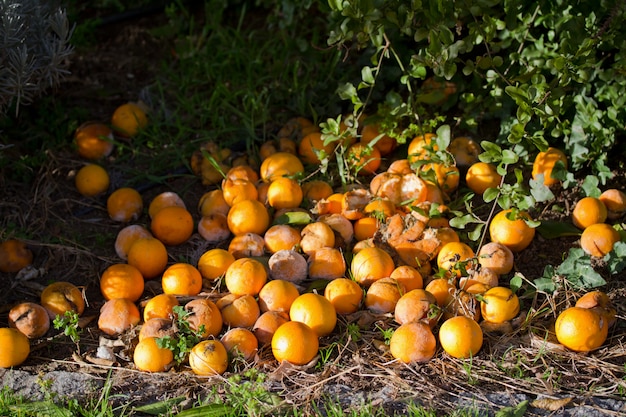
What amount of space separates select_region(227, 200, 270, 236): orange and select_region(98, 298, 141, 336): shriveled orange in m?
0.68

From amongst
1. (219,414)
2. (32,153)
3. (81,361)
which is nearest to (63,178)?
(32,153)

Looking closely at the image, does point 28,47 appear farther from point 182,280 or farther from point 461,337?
point 461,337

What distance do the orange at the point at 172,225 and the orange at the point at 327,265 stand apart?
72cm

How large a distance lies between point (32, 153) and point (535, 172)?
2846mm

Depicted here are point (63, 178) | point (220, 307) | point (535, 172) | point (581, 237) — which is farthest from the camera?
point (63, 178)

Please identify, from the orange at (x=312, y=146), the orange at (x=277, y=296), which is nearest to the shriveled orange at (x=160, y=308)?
the orange at (x=277, y=296)

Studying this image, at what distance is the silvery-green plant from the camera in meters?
3.63

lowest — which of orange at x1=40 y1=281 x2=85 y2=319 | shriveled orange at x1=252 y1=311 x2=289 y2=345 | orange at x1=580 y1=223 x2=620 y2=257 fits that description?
orange at x1=40 y1=281 x2=85 y2=319

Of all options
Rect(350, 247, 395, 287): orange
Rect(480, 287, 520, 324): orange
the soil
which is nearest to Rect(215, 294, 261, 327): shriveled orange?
the soil

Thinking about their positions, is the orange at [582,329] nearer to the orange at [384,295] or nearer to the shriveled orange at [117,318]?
the orange at [384,295]

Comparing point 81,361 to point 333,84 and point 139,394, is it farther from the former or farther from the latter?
point 333,84

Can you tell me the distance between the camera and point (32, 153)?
14.5 feet

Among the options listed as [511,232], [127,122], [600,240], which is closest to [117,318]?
[127,122]

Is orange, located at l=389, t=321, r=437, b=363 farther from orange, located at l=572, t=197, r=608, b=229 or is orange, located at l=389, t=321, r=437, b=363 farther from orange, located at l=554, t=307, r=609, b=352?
orange, located at l=572, t=197, r=608, b=229
